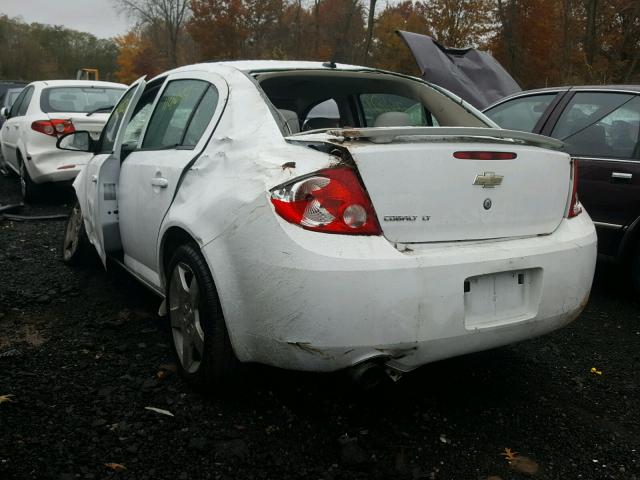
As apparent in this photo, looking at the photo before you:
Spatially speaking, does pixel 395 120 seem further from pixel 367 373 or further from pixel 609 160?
pixel 609 160

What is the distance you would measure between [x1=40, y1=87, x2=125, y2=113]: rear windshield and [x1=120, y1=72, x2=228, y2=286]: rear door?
16.1ft

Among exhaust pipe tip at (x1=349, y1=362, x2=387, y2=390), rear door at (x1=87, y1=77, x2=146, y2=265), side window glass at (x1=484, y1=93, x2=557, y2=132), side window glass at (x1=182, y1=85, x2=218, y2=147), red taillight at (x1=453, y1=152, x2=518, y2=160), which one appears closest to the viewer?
exhaust pipe tip at (x1=349, y1=362, x2=387, y2=390)

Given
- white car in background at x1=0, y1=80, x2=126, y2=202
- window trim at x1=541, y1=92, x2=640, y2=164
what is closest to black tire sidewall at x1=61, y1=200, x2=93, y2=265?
white car in background at x1=0, y1=80, x2=126, y2=202

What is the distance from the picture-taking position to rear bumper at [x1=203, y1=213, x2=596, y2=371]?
2.15 metres

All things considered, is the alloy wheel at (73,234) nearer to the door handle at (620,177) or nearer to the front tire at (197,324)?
the front tire at (197,324)

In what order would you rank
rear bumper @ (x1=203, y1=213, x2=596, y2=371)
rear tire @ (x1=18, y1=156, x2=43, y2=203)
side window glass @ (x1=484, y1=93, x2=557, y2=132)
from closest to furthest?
rear bumper @ (x1=203, y1=213, x2=596, y2=371), side window glass @ (x1=484, y1=93, x2=557, y2=132), rear tire @ (x1=18, y1=156, x2=43, y2=203)

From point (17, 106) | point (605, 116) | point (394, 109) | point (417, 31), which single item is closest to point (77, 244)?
point (394, 109)

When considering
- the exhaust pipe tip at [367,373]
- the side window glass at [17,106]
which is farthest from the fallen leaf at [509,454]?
the side window glass at [17,106]

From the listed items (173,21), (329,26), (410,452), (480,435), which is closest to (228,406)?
(410,452)

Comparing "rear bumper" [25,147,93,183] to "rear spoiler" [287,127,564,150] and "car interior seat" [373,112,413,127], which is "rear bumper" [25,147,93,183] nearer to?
"car interior seat" [373,112,413,127]

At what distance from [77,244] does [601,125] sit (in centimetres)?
399

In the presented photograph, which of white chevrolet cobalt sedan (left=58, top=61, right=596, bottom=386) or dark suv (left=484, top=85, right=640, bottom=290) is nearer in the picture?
white chevrolet cobalt sedan (left=58, top=61, right=596, bottom=386)

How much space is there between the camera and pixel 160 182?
10.2ft

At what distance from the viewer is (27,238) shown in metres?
5.96
